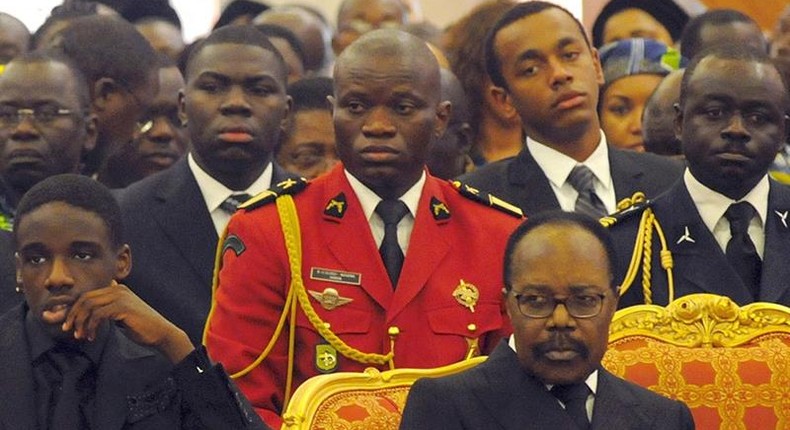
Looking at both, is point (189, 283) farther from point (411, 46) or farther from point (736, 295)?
point (736, 295)

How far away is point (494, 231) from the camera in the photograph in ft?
17.7

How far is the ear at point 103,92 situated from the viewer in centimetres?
700

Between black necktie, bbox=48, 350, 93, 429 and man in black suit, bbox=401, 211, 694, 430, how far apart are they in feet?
2.57

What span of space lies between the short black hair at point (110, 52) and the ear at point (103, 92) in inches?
0.9

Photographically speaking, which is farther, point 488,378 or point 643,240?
point 643,240

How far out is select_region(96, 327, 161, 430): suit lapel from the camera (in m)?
4.93

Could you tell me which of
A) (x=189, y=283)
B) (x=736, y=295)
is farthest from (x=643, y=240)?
(x=189, y=283)

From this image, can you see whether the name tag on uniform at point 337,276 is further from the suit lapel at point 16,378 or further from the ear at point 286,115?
the ear at point 286,115

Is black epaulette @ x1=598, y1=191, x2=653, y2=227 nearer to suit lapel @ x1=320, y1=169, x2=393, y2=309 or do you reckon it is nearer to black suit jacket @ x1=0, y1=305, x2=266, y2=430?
suit lapel @ x1=320, y1=169, x2=393, y2=309

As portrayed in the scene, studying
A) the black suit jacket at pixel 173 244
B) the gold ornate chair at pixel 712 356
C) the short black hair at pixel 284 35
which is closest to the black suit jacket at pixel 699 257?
the gold ornate chair at pixel 712 356

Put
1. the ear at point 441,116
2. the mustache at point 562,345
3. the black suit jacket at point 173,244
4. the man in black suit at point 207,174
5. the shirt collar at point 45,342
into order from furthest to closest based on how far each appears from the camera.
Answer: the man in black suit at point 207,174 → the black suit jacket at point 173,244 → the ear at point 441,116 → the shirt collar at point 45,342 → the mustache at point 562,345

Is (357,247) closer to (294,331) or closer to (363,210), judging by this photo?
(363,210)

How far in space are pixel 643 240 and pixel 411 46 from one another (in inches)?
30.1

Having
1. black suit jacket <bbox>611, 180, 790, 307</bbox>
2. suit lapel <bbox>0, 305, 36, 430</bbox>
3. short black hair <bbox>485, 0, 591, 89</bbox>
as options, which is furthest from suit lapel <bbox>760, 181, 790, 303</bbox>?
suit lapel <bbox>0, 305, 36, 430</bbox>
